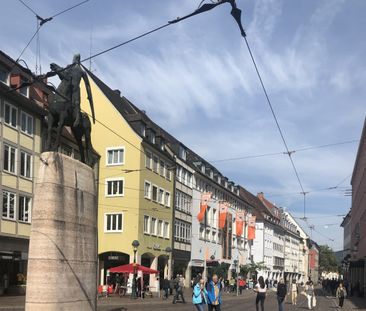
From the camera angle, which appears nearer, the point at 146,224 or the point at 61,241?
the point at 61,241

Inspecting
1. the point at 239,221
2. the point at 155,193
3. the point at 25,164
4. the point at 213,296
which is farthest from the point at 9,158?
the point at 239,221

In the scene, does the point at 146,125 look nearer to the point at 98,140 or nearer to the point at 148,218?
the point at 98,140

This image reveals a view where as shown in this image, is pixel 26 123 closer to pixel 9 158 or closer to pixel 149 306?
pixel 9 158

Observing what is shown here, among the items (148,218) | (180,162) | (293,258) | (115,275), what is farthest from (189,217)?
(293,258)

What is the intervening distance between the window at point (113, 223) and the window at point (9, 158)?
15923 millimetres

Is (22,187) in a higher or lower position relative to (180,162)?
lower

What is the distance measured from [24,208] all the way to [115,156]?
16.0 m

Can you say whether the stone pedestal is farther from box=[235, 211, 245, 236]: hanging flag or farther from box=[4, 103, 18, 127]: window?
box=[235, 211, 245, 236]: hanging flag

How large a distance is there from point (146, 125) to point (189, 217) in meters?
15.2

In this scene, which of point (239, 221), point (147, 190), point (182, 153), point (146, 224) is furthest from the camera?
point (239, 221)

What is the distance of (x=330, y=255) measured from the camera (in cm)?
18775

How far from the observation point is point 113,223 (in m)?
54.1

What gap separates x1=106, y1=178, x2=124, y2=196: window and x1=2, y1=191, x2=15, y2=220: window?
1597cm

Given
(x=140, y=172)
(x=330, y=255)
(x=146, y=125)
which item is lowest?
(x=330, y=255)
